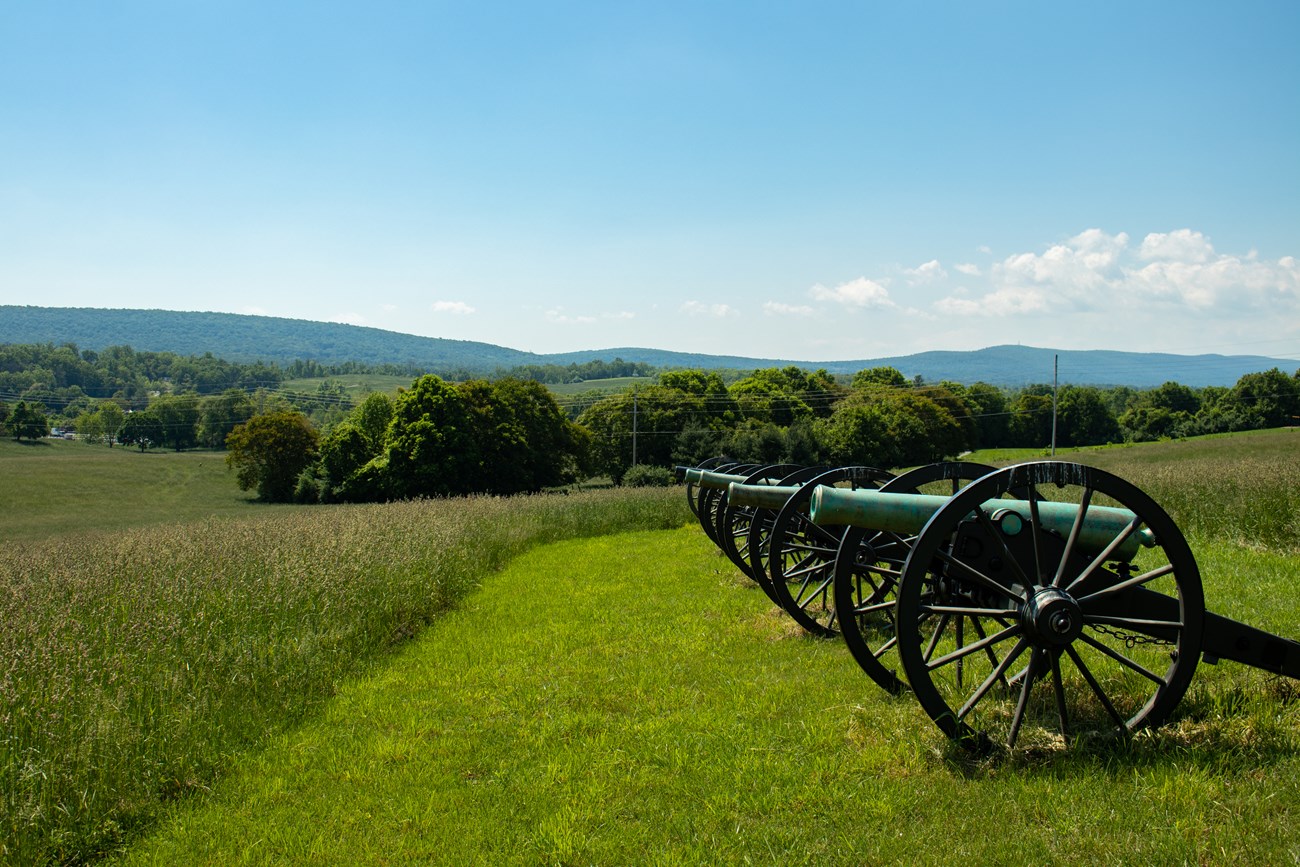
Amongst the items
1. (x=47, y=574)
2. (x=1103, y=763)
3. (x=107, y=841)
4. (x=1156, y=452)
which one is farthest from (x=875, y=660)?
(x=1156, y=452)

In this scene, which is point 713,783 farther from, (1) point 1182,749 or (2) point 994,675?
(1) point 1182,749

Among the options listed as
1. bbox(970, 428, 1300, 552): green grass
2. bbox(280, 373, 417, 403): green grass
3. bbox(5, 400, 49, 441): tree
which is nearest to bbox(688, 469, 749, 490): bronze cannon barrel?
bbox(970, 428, 1300, 552): green grass

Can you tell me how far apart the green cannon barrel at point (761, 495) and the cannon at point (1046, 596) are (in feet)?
7.91

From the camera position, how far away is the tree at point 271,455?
51.2 meters

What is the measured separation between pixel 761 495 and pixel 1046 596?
3.47 m

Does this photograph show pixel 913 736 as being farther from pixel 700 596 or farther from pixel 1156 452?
pixel 1156 452

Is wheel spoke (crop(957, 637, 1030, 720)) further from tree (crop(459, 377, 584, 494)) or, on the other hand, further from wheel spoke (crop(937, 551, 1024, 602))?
tree (crop(459, 377, 584, 494))

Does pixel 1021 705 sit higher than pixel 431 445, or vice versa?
pixel 1021 705

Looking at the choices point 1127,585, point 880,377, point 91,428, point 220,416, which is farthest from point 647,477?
point 91,428

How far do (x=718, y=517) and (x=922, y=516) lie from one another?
7292 millimetres

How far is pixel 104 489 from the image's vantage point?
47250 mm

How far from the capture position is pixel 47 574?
724cm

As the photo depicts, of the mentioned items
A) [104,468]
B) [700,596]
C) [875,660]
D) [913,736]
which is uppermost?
[875,660]

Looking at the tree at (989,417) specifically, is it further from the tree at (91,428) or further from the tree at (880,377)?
the tree at (91,428)
